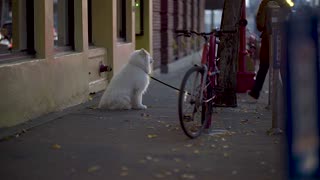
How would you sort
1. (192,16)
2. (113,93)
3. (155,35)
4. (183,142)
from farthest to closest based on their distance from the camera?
1. (192,16)
2. (155,35)
3. (113,93)
4. (183,142)

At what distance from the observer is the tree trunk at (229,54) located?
10.1 m

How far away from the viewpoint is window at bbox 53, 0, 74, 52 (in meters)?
10.2

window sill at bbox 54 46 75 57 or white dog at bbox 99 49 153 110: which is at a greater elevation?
window sill at bbox 54 46 75 57

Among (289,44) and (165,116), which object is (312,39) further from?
(165,116)

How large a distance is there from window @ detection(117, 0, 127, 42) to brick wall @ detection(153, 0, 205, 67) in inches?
132

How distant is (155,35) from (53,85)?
30.3 feet

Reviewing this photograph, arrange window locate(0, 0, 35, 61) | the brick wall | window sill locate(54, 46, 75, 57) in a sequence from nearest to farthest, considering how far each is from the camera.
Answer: window locate(0, 0, 35, 61) < window sill locate(54, 46, 75, 57) < the brick wall

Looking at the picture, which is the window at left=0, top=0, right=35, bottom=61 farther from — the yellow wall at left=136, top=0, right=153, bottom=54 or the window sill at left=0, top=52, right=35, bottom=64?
the yellow wall at left=136, top=0, right=153, bottom=54

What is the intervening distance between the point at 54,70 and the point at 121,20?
18.1 feet

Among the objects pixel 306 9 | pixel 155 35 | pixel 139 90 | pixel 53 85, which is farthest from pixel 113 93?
pixel 155 35

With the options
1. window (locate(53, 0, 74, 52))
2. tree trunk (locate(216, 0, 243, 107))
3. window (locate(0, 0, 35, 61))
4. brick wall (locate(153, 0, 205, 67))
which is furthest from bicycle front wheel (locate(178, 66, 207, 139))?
brick wall (locate(153, 0, 205, 67))

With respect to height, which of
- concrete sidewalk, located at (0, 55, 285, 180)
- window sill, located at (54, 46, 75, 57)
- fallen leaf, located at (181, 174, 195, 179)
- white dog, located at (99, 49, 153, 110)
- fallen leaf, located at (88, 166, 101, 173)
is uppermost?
window sill, located at (54, 46, 75, 57)

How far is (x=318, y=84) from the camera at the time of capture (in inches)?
130

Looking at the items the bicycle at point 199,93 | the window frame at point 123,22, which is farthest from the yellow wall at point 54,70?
the bicycle at point 199,93
